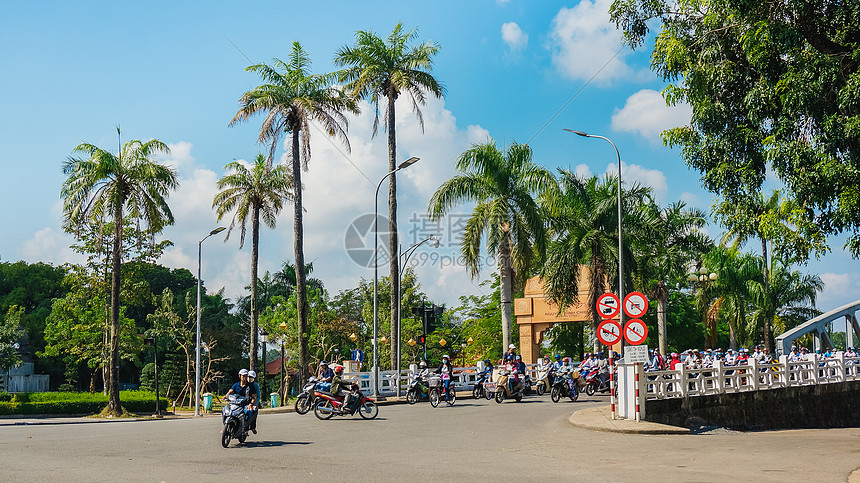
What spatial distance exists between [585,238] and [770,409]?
41.6 feet

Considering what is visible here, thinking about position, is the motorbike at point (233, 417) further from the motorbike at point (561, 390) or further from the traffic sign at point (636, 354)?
the motorbike at point (561, 390)

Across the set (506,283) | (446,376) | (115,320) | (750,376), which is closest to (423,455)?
(446,376)

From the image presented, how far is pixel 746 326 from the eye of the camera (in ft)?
171

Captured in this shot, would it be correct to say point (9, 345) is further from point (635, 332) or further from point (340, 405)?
point (635, 332)

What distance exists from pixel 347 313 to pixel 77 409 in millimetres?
35802

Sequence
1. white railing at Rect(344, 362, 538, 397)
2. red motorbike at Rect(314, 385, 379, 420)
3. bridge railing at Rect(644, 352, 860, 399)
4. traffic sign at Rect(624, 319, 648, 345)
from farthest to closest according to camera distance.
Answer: white railing at Rect(344, 362, 538, 397) → red motorbike at Rect(314, 385, 379, 420) → bridge railing at Rect(644, 352, 860, 399) → traffic sign at Rect(624, 319, 648, 345)

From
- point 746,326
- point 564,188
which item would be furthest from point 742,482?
point 746,326

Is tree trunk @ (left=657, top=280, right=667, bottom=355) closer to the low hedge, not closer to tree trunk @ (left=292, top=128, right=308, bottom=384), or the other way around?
tree trunk @ (left=292, top=128, right=308, bottom=384)

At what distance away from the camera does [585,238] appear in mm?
34906

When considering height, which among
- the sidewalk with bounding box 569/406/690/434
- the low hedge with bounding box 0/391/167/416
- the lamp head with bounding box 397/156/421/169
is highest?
the lamp head with bounding box 397/156/421/169

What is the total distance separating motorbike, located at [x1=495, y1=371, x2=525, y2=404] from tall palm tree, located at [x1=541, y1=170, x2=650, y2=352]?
938 centimetres

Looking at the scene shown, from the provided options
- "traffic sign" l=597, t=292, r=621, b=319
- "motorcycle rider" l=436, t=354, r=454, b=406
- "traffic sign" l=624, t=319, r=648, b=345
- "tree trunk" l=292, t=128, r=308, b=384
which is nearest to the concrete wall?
"traffic sign" l=624, t=319, r=648, b=345

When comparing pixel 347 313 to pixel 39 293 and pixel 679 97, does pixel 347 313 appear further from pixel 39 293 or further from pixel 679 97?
pixel 679 97

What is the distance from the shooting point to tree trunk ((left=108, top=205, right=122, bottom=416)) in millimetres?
31906
